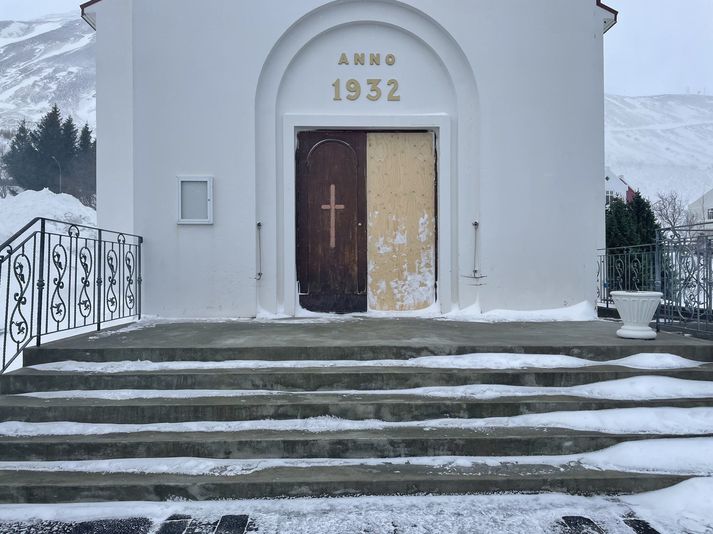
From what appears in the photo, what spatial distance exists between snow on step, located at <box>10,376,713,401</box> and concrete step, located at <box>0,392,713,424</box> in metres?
0.07

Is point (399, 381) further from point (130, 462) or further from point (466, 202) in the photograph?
point (466, 202)

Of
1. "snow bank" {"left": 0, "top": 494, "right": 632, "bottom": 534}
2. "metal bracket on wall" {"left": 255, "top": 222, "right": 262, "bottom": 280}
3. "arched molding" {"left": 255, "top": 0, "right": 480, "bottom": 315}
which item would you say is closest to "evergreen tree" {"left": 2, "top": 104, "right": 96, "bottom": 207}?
"arched molding" {"left": 255, "top": 0, "right": 480, "bottom": 315}

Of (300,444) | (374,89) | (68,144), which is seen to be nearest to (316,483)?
(300,444)

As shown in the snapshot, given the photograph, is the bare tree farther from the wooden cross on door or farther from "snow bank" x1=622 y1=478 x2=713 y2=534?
"snow bank" x1=622 y1=478 x2=713 y2=534

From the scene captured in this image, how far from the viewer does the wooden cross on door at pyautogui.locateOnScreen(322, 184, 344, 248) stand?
22.8ft

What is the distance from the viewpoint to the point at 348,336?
502 centimetres

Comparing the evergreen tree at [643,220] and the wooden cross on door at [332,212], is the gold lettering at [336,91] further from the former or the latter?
the evergreen tree at [643,220]

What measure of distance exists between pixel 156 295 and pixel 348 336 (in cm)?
304

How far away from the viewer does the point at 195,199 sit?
6.60 metres

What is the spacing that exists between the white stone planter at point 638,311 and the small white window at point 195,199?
5016 mm

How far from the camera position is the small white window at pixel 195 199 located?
6.55m

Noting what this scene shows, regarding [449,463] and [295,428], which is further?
[295,428]

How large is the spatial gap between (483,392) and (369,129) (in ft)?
14.2

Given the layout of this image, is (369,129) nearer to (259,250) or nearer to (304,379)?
(259,250)
